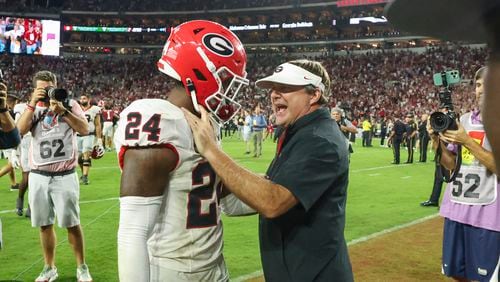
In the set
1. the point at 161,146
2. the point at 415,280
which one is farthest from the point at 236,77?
the point at 415,280

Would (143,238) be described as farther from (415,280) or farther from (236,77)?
(415,280)

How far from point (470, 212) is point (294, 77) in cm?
266

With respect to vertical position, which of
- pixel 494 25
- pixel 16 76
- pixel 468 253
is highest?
pixel 16 76

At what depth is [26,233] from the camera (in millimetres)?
7289

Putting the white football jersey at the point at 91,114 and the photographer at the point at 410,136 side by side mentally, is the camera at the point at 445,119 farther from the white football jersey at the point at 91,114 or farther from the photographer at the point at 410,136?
the photographer at the point at 410,136

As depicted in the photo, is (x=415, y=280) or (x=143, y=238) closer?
(x=143, y=238)

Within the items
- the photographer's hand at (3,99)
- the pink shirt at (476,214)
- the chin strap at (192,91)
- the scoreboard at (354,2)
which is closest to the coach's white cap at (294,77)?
the chin strap at (192,91)

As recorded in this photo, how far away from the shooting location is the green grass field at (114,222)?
19.2 feet

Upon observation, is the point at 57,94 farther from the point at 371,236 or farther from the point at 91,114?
the point at 91,114

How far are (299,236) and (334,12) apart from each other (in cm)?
5487

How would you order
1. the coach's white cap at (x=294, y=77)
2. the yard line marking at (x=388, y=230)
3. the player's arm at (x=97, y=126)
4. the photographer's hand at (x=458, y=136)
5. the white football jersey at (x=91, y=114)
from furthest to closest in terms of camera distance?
the white football jersey at (x=91, y=114)
the player's arm at (x=97, y=126)
the yard line marking at (x=388, y=230)
the photographer's hand at (x=458, y=136)
the coach's white cap at (x=294, y=77)

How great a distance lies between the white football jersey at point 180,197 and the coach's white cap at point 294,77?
0.59 m

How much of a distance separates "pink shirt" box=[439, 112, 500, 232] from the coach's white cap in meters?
2.45

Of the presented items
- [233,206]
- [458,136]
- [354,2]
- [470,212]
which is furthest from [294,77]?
[354,2]
